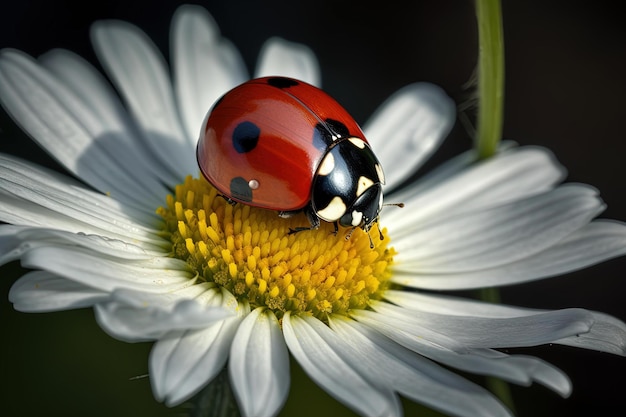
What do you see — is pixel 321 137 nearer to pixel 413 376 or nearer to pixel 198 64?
pixel 413 376

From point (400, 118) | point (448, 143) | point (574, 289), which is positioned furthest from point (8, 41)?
point (574, 289)

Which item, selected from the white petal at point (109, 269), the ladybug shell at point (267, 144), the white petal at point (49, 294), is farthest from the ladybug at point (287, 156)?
the white petal at point (49, 294)

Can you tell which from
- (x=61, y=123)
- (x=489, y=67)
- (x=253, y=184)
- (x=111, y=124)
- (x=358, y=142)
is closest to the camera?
(x=253, y=184)

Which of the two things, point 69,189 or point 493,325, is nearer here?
point 493,325

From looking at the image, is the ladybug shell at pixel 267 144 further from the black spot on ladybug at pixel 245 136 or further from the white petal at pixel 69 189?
the white petal at pixel 69 189

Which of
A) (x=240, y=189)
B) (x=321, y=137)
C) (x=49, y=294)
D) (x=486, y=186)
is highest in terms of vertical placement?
(x=486, y=186)

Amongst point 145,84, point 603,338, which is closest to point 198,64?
point 145,84
